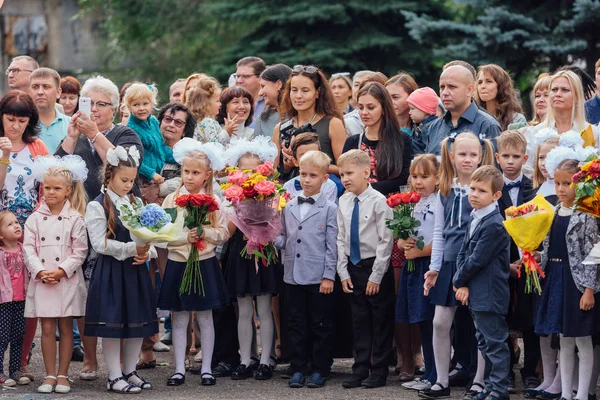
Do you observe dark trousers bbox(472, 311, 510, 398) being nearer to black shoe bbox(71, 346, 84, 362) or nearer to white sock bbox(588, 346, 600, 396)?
white sock bbox(588, 346, 600, 396)

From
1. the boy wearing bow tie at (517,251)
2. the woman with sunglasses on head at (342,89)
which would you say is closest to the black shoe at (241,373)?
the boy wearing bow tie at (517,251)

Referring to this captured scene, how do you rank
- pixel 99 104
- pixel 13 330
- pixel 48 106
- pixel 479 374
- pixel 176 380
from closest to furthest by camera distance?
pixel 479 374 → pixel 176 380 → pixel 13 330 → pixel 99 104 → pixel 48 106

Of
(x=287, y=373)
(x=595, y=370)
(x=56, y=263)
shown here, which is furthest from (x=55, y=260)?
(x=595, y=370)

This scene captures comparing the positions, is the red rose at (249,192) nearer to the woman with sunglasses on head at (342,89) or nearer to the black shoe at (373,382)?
the black shoe at (373,382)

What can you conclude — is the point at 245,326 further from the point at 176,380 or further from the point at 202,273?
the point at 176,380

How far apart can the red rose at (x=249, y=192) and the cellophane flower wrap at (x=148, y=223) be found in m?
0.63

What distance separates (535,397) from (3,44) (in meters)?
25.0

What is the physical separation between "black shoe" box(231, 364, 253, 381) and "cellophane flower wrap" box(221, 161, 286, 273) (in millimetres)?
928

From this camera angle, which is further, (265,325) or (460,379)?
(265,325)

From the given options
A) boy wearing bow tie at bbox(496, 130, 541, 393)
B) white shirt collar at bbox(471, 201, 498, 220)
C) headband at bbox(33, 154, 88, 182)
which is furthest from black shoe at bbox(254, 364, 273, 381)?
white shirt collar at bbox(471, 201, 498, 220)

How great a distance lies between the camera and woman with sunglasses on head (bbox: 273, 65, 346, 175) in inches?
352

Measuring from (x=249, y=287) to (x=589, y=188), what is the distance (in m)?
2.89

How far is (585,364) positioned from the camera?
24.2 feet

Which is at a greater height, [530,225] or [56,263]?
[530,225]
